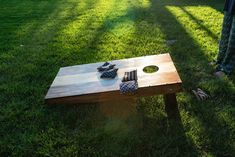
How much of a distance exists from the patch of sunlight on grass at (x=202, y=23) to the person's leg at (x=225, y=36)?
0.44 metres

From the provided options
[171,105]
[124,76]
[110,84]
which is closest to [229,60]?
[171,105]

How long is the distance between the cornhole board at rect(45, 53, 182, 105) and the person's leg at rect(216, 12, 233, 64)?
1.05m

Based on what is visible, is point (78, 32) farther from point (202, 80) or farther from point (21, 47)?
point (202, 80)

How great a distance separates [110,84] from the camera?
365cm

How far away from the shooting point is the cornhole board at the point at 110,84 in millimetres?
3463

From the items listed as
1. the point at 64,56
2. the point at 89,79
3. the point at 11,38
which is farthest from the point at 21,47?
the point at 89,79

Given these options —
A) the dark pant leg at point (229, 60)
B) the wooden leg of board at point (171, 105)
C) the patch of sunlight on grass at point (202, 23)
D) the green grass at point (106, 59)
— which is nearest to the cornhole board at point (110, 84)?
the wooden leg of board at point (171, 105)

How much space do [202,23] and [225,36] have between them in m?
2.40

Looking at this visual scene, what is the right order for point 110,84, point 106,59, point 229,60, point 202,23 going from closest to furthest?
1. point 110,84
2. point 229,60
3. point 106,59
4. point 202,23

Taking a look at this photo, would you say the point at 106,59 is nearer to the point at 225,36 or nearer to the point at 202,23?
the point at 225,36

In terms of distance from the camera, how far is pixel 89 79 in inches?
153

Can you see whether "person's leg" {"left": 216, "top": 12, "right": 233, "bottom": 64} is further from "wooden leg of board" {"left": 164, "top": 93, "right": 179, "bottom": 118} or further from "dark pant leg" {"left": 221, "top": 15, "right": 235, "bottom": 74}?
"wooden leg of board" {"left": 164, "top": 93, "right": 179, "bottom": 118}

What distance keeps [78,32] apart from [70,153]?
4.08 meters

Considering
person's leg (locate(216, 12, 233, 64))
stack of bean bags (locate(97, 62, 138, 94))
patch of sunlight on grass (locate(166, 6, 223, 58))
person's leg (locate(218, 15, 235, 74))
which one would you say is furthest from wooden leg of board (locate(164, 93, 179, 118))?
patch of sunlight on grass (locate(166, 6, 223, 58))
